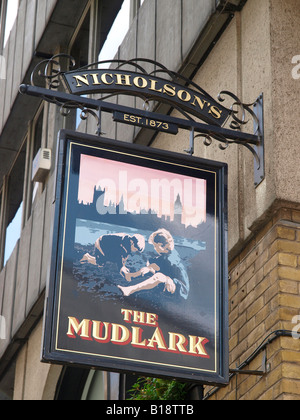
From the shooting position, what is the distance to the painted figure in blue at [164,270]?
6633mm

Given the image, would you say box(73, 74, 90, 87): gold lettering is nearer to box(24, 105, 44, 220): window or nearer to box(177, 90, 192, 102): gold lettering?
box(177, 90, 192, 102): gold lettering

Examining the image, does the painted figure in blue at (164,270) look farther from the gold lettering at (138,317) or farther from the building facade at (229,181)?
the building facade at (229,181)

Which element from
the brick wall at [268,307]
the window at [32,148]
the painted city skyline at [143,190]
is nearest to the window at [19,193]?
the window at [32,148]

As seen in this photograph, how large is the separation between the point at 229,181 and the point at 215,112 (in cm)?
81

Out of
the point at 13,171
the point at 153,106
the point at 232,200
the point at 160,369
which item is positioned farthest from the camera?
the point at 13,171

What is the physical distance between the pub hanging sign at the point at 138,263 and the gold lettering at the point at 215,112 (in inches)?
19.3

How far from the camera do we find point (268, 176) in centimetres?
738

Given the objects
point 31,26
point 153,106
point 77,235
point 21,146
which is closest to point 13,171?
point 21,146

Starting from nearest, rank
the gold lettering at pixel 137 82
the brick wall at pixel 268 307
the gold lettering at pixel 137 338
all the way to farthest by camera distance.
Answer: the gold lettering at pixel 137 338 < the brick wall at pixel 268 307 < the gold lettering at pixel 137 82

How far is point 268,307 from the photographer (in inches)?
277

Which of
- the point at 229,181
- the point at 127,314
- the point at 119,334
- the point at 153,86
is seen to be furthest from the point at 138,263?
the point at 229,181

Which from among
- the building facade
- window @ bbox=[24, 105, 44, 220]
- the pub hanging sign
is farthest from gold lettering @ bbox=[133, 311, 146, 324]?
window @ bbox=[24, 105, 44, 220]

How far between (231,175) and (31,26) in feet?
24.5

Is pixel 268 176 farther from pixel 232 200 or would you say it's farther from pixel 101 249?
pixel 101 249
